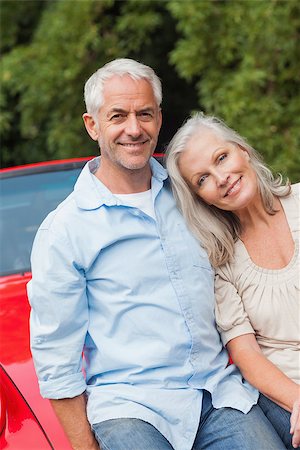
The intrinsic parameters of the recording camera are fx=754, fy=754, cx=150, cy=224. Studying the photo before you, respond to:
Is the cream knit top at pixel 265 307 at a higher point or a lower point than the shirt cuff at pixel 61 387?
higher

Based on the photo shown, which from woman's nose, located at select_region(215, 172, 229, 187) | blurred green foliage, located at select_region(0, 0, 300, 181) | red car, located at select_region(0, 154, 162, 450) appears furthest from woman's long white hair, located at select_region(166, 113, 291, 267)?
blurred green foliage, located at select_region(0, 0, 300, 181)

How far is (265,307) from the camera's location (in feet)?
7.68

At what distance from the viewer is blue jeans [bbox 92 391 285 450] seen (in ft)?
6.86

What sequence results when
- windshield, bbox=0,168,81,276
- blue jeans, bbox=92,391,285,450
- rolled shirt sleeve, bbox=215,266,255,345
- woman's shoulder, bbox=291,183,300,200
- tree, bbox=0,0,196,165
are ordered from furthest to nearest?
tree, bbox=0,0,196,165 → windshield, bbox=0,168,81,276 → woman's shoulder, bbox=291,183,300,200 → rolled shirt sleeve, bbox=215,266,255,345 → blue jeans, bbox=92,391,285,450

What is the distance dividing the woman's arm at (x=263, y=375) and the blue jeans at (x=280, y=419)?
0.03 meters

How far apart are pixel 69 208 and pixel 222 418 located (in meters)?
0.78

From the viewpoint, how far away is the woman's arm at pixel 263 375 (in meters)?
2.24

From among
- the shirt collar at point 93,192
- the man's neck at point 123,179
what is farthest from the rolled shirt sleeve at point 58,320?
the man's neck at point 123,179

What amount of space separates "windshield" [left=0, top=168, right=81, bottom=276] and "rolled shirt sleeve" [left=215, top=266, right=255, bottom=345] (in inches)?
43.4

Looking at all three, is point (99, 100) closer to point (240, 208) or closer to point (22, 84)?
point (240, 208)

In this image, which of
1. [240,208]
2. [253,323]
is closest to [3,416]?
[253,323]

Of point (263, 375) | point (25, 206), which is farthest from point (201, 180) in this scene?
point (25, 206)

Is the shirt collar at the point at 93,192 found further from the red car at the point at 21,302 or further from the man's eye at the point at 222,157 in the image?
the red car at the point at 21,302

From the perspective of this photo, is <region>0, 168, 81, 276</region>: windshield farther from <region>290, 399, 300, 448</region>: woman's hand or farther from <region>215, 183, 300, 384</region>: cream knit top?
<region>290, 399, 300, 448</region>: woman's hand
